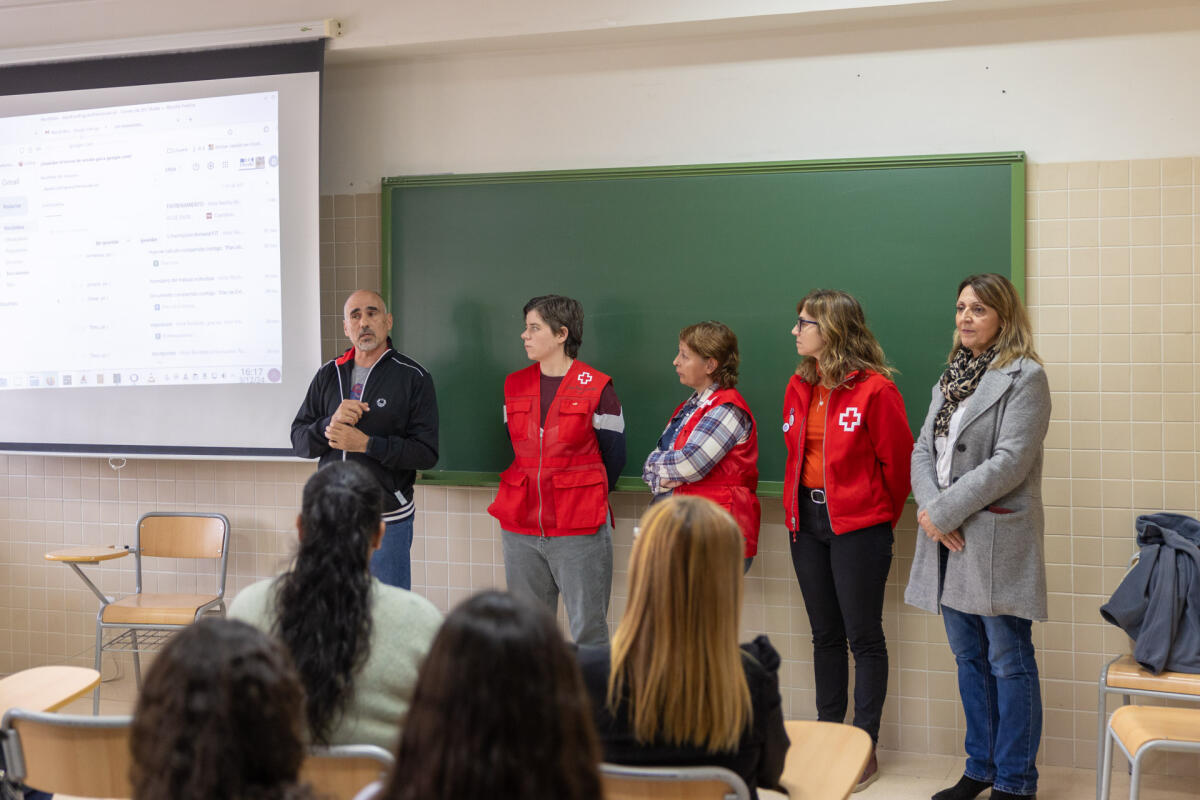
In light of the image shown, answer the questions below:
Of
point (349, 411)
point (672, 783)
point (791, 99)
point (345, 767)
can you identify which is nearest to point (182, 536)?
point (349, 411)

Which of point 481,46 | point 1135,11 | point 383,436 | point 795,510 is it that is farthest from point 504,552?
point 1135,11

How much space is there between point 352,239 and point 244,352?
66 cm

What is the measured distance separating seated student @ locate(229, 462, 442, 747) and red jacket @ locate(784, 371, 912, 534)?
1802 mm

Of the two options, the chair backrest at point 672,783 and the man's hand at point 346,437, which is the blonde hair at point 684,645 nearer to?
the chair backrest at point 672,783

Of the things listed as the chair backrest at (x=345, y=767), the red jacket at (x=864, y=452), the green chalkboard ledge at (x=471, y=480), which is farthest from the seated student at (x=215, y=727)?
the green chalkboard ledge at (x=471, y=480)

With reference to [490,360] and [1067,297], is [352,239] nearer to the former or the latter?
[490,360]

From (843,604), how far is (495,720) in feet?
8.22

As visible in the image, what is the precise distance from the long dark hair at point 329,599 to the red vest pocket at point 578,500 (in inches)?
69.0

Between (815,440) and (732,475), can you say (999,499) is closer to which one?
(815,440)

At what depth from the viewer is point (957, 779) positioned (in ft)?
11.2

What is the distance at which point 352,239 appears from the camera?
14.0 feet

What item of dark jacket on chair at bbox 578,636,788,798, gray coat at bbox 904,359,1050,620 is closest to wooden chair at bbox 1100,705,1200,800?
gray coat at bbox 904,359,1050,620

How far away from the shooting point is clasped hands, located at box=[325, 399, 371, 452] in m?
3.52

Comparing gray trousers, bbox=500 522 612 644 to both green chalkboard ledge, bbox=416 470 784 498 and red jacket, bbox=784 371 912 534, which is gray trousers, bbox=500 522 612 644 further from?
red jacket, bbox=784 371 912 534
